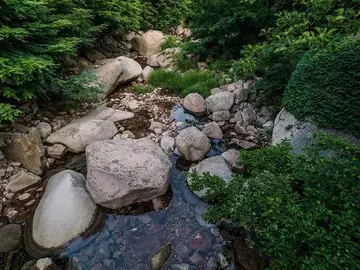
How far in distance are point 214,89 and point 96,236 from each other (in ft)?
14.9

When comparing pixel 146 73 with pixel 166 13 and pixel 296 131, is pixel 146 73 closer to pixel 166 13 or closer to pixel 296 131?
pixel 166 13

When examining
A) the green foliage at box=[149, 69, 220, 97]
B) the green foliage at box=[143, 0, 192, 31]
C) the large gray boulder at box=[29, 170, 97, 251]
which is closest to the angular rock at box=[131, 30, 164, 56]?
the green foliage at box=[143, 0, 192, 31]

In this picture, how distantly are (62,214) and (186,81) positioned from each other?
4.80m

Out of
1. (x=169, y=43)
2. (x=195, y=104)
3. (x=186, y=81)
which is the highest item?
(x=169, y=43)

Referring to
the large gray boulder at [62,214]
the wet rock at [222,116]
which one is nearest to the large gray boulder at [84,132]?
the large gray boulder at [62,214]

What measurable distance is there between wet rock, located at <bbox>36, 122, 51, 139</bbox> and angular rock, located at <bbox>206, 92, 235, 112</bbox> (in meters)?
3.64

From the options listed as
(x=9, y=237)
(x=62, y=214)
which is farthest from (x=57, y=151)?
(x=9, y=237)

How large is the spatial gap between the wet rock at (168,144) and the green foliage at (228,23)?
376 centimetres

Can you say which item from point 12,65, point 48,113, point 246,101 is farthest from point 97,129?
point 246,101

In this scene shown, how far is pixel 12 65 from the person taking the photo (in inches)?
158

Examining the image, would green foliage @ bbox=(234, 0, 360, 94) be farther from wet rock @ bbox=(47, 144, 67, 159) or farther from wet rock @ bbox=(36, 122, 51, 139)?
wet rock @ bbox=(36, 122, 51, 139)

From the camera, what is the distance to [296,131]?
13.3 feet

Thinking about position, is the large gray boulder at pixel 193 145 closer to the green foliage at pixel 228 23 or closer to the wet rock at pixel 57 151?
the wet rock at pixel 57 151

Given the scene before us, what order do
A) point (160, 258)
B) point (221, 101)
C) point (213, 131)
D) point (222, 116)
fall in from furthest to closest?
point (221, 101), point (222, 116), point (213, 131), point (160, 258)
